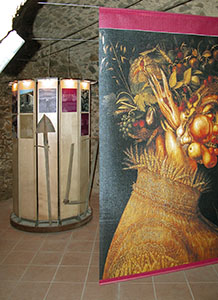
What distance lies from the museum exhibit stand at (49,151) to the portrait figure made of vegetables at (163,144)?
6.45ft

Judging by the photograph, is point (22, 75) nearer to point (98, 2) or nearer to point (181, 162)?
point (98, 2)

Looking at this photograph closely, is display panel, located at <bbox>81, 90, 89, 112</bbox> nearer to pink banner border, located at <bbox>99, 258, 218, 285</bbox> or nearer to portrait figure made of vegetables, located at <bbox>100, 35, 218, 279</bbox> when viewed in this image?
portrait figure made of vegetables, located at <bbox>100, 35, 218, 279</bbox>

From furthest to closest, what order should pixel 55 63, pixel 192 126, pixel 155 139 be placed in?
pixel 55 63 → pixel 192 126 → pixel 155 139

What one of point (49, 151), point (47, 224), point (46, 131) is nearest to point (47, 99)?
point (46, 131)

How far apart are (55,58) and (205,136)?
4337 millimetres

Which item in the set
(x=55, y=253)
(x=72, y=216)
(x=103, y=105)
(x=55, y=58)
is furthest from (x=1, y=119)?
(x=103, y=105)

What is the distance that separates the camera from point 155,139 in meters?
2.92

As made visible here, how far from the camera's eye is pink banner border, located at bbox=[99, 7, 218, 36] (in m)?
2.63

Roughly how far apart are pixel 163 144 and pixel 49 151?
84.7 inches

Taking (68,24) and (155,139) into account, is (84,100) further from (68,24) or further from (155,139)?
(155,139)

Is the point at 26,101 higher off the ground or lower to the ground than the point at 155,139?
higher

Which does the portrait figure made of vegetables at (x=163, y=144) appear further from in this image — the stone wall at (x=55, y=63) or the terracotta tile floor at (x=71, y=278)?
the stone wall at (x=55, y=63)

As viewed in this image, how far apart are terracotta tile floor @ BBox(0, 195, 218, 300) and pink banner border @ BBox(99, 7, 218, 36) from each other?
2.30 m

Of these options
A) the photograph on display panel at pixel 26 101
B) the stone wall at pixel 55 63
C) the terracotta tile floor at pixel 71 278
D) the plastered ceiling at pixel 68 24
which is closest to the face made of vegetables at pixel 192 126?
the terracotta tile floor at pixel 71 278
